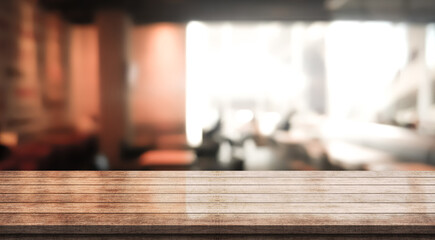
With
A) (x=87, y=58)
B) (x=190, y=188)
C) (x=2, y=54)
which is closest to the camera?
(x=190, y=188)

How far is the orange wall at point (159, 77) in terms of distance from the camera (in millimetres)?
6516

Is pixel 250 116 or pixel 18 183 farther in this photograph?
pixel 250 116

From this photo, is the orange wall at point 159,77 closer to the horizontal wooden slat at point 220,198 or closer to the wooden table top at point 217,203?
the wooden table top at point 217,203

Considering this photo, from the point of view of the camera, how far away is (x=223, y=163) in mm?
6105

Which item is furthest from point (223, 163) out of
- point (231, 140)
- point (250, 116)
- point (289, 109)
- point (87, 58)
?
point (87, 58)

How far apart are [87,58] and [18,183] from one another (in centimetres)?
561

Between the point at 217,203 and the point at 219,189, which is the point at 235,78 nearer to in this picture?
the point at 219,189

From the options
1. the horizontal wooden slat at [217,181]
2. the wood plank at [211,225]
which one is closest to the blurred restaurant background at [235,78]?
the horizontal wooden slat at [217,181]

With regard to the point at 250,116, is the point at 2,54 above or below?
above

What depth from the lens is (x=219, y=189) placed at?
0.99 m

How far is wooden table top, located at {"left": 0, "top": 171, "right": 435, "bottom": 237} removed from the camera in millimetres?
721

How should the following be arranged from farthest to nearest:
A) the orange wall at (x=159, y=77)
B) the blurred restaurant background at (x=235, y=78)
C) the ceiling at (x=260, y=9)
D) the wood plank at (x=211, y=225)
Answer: the orange wall at (x=159, y=77)
the ceiling at (x=260, y=9)
the blurred restaurant background at (x=235, y=78)
the wood plank at (x=211, y=225)

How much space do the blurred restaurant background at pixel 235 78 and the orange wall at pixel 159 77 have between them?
0.06 ft
